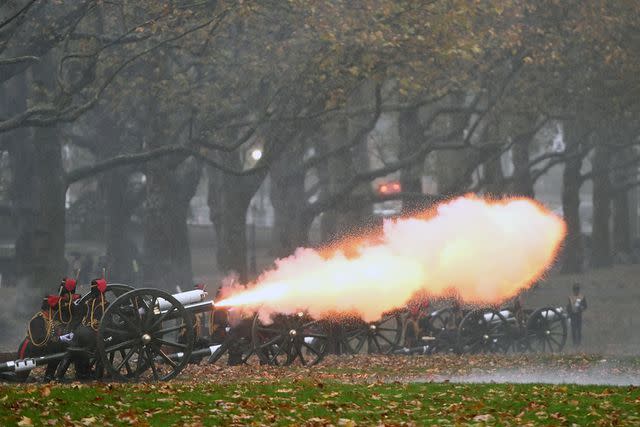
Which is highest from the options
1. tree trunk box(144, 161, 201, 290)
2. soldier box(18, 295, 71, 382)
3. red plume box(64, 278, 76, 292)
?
tree trunk box(144, 161, 201, 290)

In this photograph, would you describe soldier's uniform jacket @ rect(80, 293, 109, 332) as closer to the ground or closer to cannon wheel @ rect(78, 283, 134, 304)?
cannon wheel @ rect(78, 283, 134, 304)

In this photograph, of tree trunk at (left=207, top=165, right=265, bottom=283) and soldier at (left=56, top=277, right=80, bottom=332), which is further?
tree trunk at (left=207, top=165, right=265, bottom=283)

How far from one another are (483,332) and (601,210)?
24107 millimetres

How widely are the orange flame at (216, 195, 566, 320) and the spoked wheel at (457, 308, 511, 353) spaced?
3.48m

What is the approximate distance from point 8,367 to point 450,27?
20.7 m

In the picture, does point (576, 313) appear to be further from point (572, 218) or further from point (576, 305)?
point (572, 218)

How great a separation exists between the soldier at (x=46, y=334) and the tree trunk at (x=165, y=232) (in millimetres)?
19891

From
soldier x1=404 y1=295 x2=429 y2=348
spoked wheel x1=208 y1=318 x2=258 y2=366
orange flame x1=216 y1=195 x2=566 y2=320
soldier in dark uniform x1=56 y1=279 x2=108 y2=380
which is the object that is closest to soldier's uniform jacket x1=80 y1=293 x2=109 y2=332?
soldier in dark uniform x1=56 y1=279 x2=108 y2=380

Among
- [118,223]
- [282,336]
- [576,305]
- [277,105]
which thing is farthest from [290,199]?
[282,336]

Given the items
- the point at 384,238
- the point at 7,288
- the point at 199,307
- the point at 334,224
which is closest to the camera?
the point at 199,307

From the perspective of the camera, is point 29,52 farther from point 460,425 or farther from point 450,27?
point 460,425

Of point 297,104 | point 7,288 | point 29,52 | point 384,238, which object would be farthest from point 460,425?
point 7,288

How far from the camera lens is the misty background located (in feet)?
118

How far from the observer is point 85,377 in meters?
22.1
